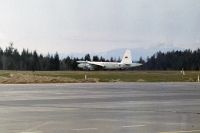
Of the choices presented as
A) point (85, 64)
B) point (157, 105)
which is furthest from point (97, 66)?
point (157, 105)

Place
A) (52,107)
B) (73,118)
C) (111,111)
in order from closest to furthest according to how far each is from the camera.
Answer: (73,118) < (111,111) < (52,107)

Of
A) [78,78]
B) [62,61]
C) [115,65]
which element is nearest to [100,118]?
[78,78]

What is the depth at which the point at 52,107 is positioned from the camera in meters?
21.6

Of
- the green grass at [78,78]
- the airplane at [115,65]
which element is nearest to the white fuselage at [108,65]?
the airplane at [115,65]

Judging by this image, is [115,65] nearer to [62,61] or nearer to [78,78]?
[62,61]

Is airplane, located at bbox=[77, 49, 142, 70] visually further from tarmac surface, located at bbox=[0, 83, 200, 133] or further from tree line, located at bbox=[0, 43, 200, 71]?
tarmac surface, located at bbox=[0, 83, 200, 133]

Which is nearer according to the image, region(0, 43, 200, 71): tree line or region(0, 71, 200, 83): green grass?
region(0, 71, 200, 83): green grass

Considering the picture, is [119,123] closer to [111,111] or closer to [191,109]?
[111,111]

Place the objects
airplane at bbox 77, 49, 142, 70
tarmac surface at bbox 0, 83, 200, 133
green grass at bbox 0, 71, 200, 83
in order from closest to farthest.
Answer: tarmac surface at bbox 0, 83, 200, 133 → green grass at bbox 0, 71, 200, 83 → airplane at bbox 77, 49, 142, 70

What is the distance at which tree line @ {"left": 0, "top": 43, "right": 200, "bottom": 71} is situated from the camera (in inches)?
6575

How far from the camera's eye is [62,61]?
561 ft

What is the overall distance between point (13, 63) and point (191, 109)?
155816mm

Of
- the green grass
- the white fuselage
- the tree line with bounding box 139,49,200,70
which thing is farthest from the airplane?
the green grass

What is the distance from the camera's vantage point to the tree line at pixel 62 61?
548 feet
